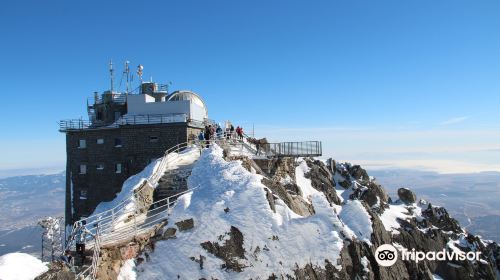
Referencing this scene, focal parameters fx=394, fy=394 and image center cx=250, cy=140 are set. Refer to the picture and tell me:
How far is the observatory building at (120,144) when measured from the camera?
3656 centimetres

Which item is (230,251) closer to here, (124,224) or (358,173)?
(124,224)

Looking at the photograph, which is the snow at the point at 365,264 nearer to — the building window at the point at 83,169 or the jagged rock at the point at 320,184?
the jagged rock at the point at 320,184

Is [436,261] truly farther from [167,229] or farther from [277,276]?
[167,229]

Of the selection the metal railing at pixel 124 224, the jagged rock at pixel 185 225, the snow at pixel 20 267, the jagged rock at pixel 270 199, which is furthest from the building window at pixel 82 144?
the snow at pixel 20 267

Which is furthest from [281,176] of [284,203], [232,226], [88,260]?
[88,260]

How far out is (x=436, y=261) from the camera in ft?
117

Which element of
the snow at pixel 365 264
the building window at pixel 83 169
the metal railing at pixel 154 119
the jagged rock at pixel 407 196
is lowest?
the jagged rock at pixel 407 196

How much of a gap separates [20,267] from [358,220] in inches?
696

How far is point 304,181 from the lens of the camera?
38.1 meters

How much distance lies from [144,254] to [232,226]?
163 inches

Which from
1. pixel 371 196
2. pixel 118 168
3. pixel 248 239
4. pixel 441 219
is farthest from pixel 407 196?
pixel 248 239

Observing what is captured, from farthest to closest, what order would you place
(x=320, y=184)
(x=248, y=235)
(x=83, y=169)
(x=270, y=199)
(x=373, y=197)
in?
(x=373, y=197) < (x=83, y=169) < (x=320, y=184) < (x=270, y=199) < (x=248, y=235)

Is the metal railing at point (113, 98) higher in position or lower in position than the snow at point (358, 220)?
higher

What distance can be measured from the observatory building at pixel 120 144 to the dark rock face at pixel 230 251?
1927 cm
